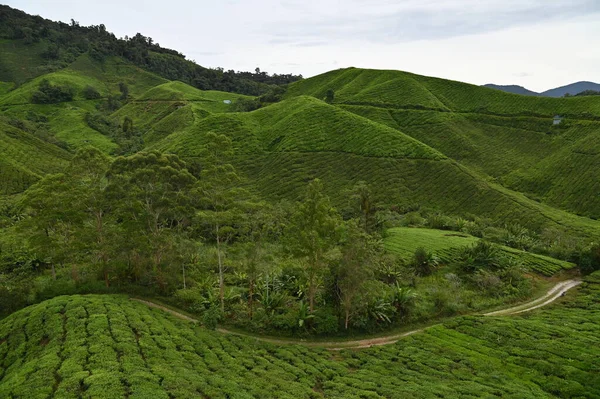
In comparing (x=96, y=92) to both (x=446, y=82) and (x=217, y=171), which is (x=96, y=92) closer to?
(x=446, y=82)

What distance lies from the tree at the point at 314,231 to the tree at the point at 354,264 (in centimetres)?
130

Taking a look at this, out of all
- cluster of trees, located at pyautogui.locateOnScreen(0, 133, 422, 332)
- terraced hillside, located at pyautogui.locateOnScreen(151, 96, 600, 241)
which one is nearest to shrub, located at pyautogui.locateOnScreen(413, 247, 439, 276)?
cluster of trees, located at pyautogui.locateOnScreen(0, 133, 422, 332)

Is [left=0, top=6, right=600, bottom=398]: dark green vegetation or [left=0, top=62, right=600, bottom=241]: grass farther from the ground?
[left=0, top=62, right=600, bottom=241]: grass

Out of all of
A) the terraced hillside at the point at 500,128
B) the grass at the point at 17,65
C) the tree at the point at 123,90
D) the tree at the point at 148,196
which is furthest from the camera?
the grass at the point at 17,65

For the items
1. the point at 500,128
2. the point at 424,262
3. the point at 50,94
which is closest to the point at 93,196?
the point at 424,262

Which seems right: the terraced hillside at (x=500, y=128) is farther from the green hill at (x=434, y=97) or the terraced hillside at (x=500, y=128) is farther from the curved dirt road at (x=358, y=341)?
the curved dirt road at (x=358, y=341)

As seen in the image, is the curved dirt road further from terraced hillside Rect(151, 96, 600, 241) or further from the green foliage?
the green foliage

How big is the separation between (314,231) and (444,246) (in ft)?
99.5

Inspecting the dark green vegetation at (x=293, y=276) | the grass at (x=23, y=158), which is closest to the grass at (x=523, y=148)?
the dark green vegetation at (x=293, y=276)

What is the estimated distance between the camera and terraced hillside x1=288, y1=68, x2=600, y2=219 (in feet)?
272

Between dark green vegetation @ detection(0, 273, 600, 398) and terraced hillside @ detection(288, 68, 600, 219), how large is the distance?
59.3 meters

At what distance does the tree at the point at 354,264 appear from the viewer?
106ft

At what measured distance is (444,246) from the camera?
178ft

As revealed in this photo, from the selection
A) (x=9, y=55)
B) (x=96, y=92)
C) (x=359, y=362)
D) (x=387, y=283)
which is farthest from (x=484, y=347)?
(x=9, y=55)
